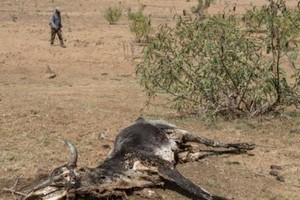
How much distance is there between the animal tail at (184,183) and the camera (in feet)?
15.0

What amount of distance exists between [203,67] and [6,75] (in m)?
7.76

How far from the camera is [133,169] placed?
185 inches

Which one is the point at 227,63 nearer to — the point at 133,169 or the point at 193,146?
the point at 193,146

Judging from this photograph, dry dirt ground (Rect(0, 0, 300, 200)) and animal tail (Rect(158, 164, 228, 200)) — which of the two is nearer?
animal tail (Rect(158, 164, 228, 200))

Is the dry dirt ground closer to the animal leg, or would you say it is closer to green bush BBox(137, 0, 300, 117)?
the animal leg

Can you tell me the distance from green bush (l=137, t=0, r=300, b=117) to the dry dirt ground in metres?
0.41

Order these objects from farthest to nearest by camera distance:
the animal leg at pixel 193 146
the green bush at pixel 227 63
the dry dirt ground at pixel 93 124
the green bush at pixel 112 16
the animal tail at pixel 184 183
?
the green bush at pixel 112 16 → the green bush at pixel 227 63 → the animal leg at pixel 193 146 → the dry dirt ground at pixel 93 124 → the animal tail at pixel 184 183

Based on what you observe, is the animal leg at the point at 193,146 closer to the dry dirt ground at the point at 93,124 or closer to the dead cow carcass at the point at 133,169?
the dead cow carcass at the point at 133,169

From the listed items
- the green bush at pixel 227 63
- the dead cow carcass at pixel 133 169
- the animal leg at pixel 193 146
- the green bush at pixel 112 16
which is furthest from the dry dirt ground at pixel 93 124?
the green bush at pixel 112 16

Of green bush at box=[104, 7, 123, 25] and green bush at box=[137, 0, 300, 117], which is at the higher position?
green bush at box=[137, 0, 300, 117]

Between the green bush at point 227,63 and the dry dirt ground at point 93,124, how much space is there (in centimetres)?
41

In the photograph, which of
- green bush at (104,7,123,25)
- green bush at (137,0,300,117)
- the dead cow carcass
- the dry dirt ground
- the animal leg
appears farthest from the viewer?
green bush at (104,7,123,25)

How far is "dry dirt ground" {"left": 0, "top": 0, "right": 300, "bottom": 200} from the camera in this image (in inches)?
222

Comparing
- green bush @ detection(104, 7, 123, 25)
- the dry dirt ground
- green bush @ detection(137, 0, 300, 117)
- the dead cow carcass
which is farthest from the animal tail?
green bush @ detection(104, 7, 123, 25)
